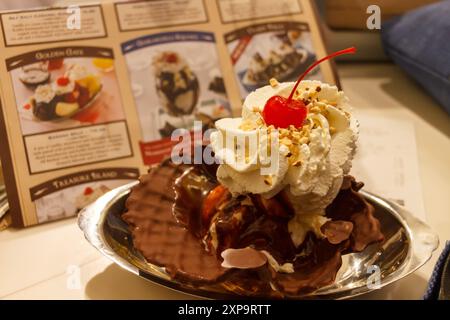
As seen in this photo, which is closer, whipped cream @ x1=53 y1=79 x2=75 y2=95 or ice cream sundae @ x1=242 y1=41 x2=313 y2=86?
whipped cream @ x1=53 y1=79 x2=75 y2=95

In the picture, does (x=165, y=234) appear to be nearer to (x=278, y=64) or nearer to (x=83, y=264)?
(x=83, y=264)

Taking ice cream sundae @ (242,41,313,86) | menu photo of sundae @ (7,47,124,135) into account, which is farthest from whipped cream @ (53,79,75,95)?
ice cream sundae @ (242,41,313,86)

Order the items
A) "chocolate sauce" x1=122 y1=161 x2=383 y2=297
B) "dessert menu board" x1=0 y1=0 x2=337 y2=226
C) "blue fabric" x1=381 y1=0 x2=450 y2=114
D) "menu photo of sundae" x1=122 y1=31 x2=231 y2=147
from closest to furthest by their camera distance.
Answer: "chocolate sauce" x1=122 y1=161 x2=383 y2=297 → "dessert menu board" x1=0 y1=0 x2=337 y2=226 → "menu photo of sundae" x1=122 y1=31 x2=231 y2=147 → "blue fabric" x1=381 y1=0 x2=450 y2=114

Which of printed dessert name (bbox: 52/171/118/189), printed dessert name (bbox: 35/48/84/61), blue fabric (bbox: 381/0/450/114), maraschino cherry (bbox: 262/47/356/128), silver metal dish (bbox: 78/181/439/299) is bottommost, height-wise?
silver metal dish (bbox: 78/181/439/299)

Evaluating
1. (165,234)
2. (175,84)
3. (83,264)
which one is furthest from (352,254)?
(175,84)

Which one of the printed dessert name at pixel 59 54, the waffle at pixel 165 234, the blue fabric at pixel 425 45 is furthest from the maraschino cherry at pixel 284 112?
the blue fabric at pixel 425 45

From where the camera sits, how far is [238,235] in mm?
740

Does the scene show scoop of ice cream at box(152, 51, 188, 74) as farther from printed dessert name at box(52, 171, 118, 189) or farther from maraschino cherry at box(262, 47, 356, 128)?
maraschino cherry at box(262, 47, 356, 128)

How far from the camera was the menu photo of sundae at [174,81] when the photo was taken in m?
1.06

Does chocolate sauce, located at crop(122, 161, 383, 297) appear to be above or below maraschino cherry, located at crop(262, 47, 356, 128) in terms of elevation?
below

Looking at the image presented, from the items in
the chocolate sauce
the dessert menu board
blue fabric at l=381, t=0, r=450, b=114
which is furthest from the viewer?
blue fabric at l=381, t=0, r=450, b=114

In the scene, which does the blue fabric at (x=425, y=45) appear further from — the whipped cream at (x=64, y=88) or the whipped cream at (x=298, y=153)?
the whipped cream at (x=64, y=88)

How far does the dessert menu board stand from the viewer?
3.12 feet

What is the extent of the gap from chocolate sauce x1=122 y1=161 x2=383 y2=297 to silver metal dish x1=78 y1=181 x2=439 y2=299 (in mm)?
15
